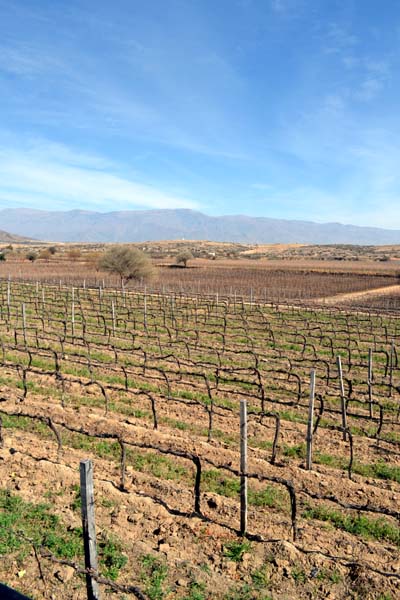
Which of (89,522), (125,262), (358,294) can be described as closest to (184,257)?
(125,262)

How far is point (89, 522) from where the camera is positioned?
12.2 ft

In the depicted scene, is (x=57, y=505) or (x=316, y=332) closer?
(x=57, y=505)

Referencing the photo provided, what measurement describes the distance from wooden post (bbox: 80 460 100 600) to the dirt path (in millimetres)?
30636

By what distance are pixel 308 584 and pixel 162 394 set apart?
20.6 ft

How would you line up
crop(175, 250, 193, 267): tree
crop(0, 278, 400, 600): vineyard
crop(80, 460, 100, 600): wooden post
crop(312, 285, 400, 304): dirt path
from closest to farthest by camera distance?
crop(80, 460, 100, 600): wooden post
crop(0, 278, 400, 600): vineyard
crop(312, 285, 400, 304): dirt path
crop(175, 250, 193, 267): tree

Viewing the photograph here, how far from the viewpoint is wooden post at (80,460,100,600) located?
11.8ft

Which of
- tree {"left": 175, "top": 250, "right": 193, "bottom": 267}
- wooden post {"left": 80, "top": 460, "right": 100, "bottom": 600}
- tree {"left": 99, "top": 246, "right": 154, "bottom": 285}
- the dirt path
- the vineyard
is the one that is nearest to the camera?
wooden post {"left": 80, "top": 460, "right": 100, "bottom": 600}

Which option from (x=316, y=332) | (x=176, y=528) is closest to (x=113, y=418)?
(x=176, y=528)

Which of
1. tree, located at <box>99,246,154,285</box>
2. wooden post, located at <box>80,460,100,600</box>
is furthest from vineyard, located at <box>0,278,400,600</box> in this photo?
tree, located at <box>99,246,154,285</box>

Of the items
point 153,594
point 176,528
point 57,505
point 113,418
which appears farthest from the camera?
point 113,418

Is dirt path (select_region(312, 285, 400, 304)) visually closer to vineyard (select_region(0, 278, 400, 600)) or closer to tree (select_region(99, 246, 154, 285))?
tree (select_region(99, 246, 154, 285))

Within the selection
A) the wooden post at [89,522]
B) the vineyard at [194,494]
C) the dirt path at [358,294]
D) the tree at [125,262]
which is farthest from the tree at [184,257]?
the wooden post at [89,522]

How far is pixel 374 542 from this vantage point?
5.27 m

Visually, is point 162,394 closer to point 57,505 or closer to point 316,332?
point 57,505
